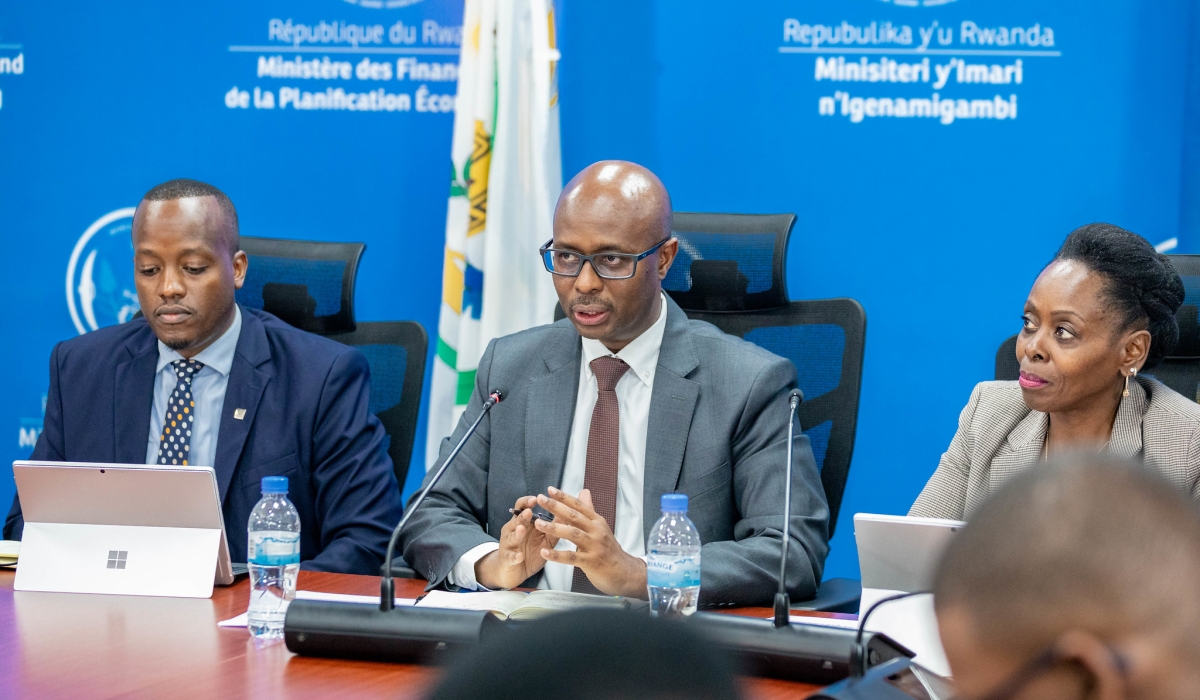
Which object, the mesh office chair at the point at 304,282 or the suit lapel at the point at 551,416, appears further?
the mesh office chair at the point at 304,282

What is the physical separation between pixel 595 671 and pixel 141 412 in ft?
8.80

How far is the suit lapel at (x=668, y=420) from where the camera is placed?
8.05ft

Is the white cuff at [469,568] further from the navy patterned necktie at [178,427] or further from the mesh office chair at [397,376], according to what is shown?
the navy patterned necktie at [178,427]

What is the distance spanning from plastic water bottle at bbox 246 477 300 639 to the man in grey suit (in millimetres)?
316

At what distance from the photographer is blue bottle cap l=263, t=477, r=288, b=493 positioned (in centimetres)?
210

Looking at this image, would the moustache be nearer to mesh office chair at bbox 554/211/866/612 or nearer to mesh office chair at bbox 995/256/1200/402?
mesh office chair at bbox 554/211/866/612

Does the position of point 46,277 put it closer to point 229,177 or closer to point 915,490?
point 229,177

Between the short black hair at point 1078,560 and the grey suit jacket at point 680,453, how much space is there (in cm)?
162

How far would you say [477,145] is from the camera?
3.65 m

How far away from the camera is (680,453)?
8.11 ft

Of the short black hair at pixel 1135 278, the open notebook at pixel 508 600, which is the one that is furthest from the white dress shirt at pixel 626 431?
the short black hair at pixel 1135 278

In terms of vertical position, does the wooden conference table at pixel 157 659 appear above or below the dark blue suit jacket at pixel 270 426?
below

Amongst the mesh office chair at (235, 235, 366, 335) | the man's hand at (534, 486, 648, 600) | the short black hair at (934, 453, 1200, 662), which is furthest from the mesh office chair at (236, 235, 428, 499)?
the short black hair at (934, 453, 1200, 662)

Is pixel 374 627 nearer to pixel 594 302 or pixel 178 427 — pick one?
pixel 594 302
